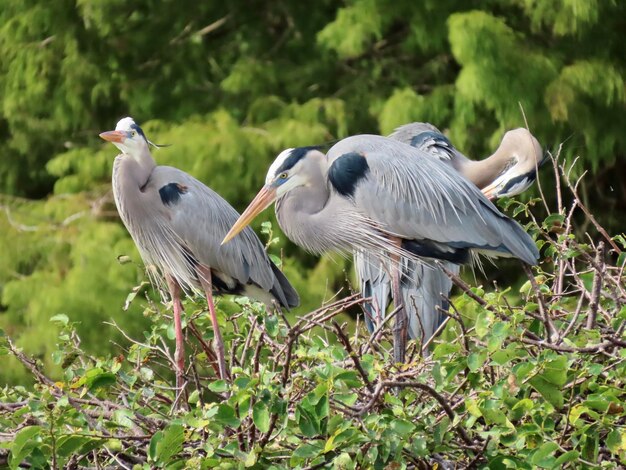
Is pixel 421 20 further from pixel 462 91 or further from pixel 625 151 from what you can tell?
pixel 625 151

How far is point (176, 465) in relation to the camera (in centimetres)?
255

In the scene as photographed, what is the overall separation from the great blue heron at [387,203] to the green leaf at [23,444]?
133 centimetres

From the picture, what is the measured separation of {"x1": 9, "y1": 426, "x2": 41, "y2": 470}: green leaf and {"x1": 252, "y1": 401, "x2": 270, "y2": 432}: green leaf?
15.9 inches

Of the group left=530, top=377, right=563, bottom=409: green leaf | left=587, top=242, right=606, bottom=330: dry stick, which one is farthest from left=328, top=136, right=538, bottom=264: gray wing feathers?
left=530, top=377, right=563, bottom=409: green leaf

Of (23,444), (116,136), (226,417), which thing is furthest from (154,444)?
(116,136)

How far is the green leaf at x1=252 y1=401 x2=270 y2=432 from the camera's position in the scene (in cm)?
236

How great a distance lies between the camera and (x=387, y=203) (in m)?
3.80

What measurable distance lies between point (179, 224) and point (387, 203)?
650 millimetres

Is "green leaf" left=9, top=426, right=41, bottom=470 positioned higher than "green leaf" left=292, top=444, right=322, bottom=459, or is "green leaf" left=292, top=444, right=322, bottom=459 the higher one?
"green leaf" left=9, top=426, right=41, bottom=470

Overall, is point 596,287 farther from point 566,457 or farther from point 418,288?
point 418,288

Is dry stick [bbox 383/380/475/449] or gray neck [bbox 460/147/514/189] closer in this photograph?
dry stick [bbox 383/380/475/449]

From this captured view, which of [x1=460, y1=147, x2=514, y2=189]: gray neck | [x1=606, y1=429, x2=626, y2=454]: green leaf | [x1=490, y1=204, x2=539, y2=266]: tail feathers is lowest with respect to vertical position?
[x1=460, y1=147, x2=514, y2=189]: gray neck

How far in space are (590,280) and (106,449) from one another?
1.26 m

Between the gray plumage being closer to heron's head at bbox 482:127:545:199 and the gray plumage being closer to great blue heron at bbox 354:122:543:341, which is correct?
great blue heron at bbox 354:122:543:341
